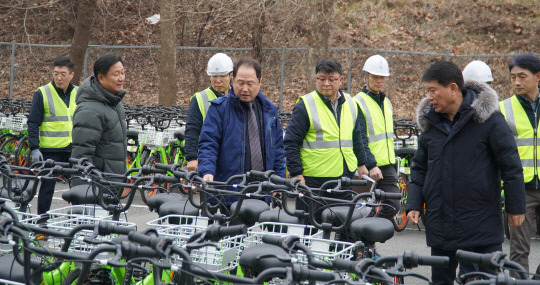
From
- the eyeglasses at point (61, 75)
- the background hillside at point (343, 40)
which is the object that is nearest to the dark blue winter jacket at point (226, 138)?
the eyeglasses at point (61, 75)

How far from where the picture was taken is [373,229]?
5.00 meters

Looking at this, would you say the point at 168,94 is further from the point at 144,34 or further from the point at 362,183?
the point at 362,183

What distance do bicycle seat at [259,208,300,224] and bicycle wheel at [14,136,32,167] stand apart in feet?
28.0

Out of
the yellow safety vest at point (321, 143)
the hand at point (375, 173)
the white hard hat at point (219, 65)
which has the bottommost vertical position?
the hand at point (375, 173)

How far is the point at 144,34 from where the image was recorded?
27.2 m

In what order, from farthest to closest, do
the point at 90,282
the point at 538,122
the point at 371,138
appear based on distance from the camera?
the point at 371,138 < the point at 538,122 < the point at 90,282

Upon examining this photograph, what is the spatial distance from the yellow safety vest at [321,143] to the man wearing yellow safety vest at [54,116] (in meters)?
3.48

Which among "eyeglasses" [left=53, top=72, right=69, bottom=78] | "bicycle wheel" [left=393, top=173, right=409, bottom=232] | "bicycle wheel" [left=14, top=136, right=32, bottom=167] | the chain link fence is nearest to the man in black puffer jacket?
"eyeglasses" [left=53, top=72, right=69, bottom=78]

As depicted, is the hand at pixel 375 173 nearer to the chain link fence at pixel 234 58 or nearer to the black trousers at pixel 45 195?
the black trousers at pixel 45 195

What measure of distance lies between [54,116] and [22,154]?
4.46m

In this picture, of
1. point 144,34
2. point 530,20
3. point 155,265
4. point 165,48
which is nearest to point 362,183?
point 155,265

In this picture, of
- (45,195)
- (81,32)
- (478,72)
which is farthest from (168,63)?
(478,72)

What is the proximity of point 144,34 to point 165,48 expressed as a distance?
9642 millimetres

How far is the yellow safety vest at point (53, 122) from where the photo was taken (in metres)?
9.09
